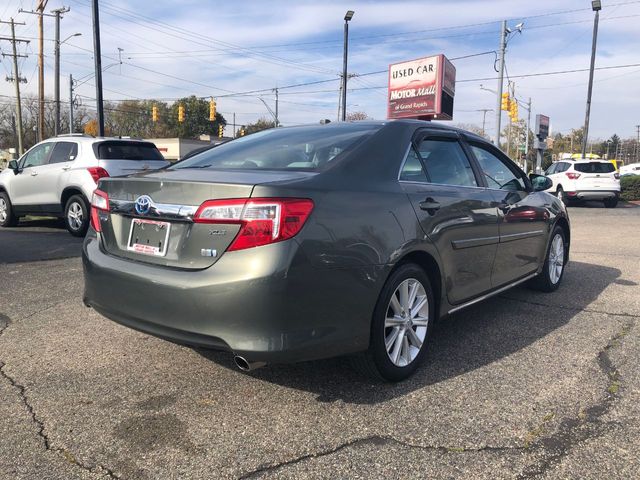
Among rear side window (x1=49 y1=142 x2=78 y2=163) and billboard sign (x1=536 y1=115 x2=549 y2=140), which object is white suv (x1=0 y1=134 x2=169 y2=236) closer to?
rear side window (x1=49 y1=142 x2=78 y2=163)

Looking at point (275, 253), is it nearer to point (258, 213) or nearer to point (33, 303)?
point (258, 213)

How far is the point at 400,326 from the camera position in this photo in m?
3.27

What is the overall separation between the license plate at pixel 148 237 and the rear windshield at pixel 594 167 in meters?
19.3

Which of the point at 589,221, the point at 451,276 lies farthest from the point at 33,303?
the point at 589,221

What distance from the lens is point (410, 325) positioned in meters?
3.33

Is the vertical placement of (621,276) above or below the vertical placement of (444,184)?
below

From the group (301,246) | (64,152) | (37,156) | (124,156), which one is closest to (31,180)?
(37,156)

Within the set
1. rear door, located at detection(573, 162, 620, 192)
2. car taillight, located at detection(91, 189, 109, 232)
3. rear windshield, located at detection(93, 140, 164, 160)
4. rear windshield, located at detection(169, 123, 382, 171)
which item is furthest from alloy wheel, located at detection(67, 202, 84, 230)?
rear door, located at detection(573, 162, 620, 192)

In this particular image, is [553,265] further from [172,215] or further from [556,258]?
[172,215]

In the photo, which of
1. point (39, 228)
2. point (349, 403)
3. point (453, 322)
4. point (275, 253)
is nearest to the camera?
point (275, 253)

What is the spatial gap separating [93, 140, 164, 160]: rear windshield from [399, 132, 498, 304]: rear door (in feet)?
21.8

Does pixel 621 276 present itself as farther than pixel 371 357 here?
Yes

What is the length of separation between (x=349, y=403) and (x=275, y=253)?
103cm

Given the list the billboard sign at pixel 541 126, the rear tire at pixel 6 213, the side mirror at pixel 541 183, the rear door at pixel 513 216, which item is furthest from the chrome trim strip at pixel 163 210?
the billboard sign at pixel 541 126
